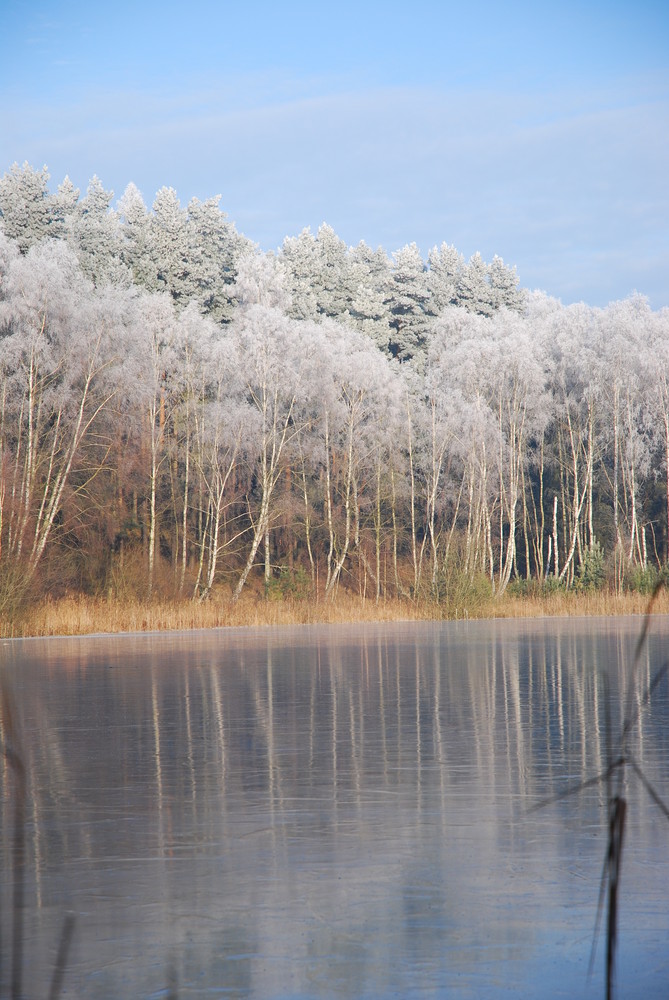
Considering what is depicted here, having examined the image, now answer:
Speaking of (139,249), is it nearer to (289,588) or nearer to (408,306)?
(408,306)

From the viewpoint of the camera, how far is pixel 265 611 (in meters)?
31.4

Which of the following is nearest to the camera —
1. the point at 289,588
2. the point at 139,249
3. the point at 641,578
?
the point at 289,588

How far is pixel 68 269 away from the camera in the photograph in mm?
39281

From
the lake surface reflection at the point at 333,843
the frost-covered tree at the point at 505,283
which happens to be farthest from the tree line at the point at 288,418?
the lake surface reflection at the point at 333,843

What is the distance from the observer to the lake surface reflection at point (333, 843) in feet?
12.9

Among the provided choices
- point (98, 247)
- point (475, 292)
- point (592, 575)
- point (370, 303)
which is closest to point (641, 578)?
point (592, 575)

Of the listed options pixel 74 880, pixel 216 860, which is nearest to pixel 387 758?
pixel 216 860

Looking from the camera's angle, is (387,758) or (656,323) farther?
(656,323)

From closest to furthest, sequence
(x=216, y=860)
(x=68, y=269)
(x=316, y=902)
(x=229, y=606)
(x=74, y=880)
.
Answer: (x=316, y=902) → (x=74, y=880) → (x=216, y=860) → (x=229, y=606) → (x=68, y=269)

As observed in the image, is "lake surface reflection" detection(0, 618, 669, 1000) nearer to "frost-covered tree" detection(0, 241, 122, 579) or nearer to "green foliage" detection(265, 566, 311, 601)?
"frost-covered tree" detection(0, 241, 122, 579)

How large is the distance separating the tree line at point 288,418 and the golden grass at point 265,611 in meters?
0.91

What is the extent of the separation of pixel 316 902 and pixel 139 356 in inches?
1483

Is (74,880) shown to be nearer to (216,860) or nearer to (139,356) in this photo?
(216,860)

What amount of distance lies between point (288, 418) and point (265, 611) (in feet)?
50.8
